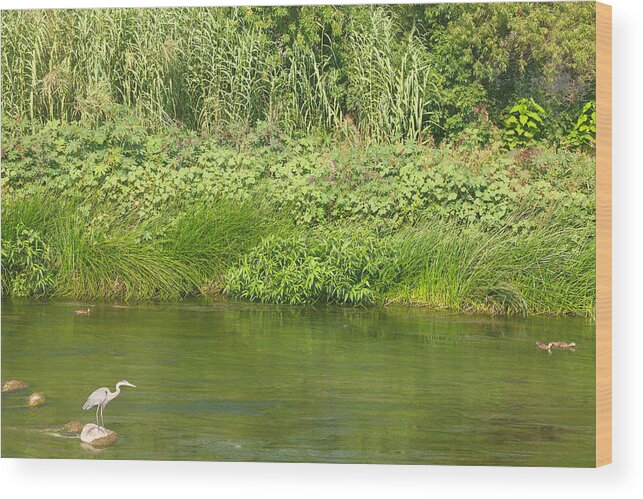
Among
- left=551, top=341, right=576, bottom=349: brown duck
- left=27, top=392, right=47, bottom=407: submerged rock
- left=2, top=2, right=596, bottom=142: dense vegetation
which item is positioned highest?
left=2, top=2, right=596, bottom=142: dense vegetation

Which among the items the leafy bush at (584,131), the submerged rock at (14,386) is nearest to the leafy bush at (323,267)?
the leafy bush at (584,131)

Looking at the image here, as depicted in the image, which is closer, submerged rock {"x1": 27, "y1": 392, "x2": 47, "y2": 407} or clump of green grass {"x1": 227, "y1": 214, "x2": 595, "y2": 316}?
submerged rock {"x1": 27, "y1": 392, "x2": 47, "y2": 407}

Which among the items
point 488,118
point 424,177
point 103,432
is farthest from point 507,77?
point 103,432

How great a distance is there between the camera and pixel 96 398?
6.51m

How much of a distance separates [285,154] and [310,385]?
1.55 meters

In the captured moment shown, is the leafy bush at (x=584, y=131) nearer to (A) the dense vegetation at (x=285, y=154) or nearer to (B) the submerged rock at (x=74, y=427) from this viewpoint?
(A) the dense vegetation at (x=285, y=154)

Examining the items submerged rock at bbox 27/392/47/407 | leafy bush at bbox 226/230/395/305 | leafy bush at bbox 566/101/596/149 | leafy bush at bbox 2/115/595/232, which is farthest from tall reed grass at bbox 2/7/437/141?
submerged rock at bbox 27/392/47/407

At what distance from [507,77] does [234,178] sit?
1.79 meters

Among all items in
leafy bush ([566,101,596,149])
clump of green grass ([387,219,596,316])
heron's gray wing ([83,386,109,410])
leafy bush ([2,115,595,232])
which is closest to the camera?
heron's gray wing ([83,386,109,410])

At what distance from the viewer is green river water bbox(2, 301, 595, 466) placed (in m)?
6.32

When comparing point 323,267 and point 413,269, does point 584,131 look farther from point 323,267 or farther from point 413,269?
point 323,267

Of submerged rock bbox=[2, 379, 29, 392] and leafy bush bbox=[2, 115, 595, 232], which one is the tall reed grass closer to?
leafy bush bbox=[2, 115, 595, 232]

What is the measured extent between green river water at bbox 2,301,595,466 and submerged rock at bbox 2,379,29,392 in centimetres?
4

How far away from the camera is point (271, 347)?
7.04 meters
